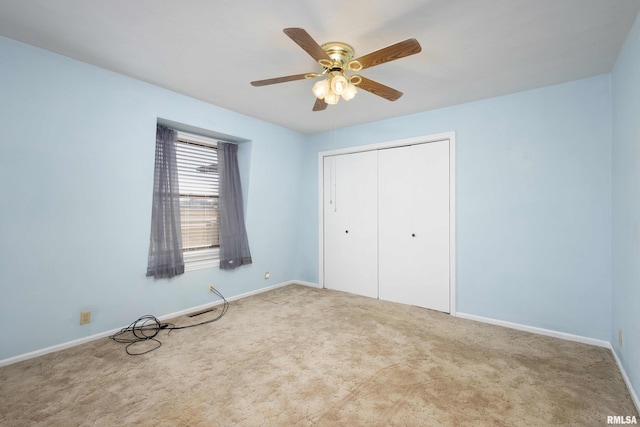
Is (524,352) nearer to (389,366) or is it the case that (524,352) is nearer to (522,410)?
(522,410)

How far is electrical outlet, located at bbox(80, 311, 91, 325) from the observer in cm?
253

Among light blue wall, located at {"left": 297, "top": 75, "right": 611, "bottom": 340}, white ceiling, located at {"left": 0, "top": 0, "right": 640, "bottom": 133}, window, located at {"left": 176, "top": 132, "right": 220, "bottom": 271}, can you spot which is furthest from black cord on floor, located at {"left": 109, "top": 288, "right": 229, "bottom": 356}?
light blue wall, located at {"left": 297, "top": 75, "right": 611, "bottom": 340}

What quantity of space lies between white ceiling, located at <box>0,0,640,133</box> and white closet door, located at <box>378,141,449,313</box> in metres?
0.96

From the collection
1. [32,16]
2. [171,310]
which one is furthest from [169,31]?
[171,310]

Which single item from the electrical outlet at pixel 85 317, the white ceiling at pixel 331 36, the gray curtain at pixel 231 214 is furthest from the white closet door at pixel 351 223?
the electrical outlet at pixel 85 317

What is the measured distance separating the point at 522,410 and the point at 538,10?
2.54 m

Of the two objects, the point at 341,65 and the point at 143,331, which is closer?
the point at 341,65

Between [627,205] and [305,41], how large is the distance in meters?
2.59

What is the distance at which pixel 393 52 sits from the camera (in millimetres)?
1754

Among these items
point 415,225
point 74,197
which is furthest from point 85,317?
point 415,225

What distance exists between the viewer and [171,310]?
10.5 ft

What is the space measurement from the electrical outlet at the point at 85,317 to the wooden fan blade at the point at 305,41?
290 cm

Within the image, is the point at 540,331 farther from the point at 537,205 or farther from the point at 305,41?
the point at 305,41

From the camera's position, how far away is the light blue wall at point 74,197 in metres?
2.21
